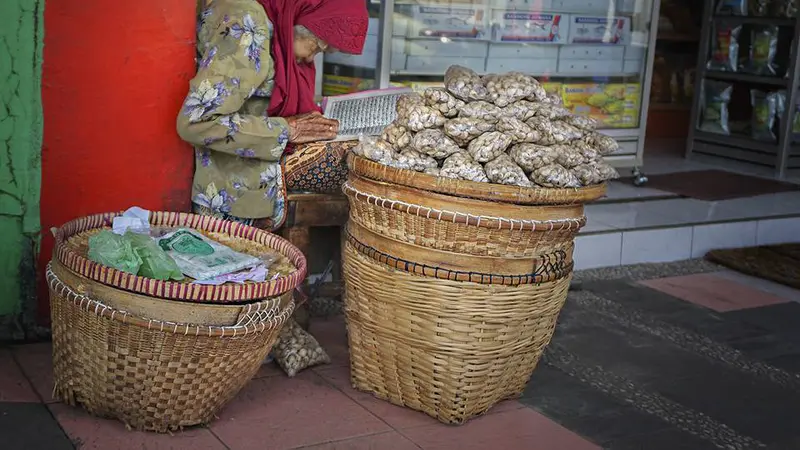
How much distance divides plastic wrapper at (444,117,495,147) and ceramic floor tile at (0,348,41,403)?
1.55 metres

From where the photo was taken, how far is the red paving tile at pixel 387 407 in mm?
3205

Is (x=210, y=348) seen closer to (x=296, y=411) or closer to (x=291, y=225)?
(x=296, y=411)

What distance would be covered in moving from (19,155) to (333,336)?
1.37 meters

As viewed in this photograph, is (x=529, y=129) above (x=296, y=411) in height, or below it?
above

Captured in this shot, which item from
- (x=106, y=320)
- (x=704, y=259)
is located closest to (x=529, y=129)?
(x=106, y=320)

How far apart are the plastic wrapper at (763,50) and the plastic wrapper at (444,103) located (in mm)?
5058

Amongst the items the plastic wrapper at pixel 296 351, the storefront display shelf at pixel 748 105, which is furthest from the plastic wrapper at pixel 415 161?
the storefront display shelf at pixel 748 105

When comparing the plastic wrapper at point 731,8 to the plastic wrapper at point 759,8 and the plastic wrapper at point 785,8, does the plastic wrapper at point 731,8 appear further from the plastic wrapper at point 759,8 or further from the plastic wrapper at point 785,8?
the plastic wrapper at point 785,8

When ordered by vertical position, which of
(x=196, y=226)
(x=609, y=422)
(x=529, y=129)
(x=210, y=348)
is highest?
(x=529, y=129)

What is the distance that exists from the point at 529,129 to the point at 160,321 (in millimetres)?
1288

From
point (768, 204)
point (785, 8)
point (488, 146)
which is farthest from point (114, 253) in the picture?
point (785, 8)

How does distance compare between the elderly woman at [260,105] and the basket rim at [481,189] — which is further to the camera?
the elderly woman at [260,105]

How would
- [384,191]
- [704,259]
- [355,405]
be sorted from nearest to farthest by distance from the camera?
1. [384,191]
2. [355,405]
3. [704,259]

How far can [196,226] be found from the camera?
3.25 metres
